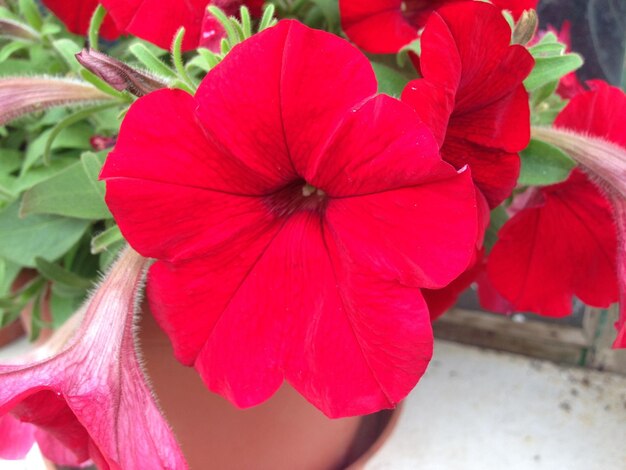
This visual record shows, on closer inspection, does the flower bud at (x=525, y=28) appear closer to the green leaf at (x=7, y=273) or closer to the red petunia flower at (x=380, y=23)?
the red petunia flower at (x=380, y=23)

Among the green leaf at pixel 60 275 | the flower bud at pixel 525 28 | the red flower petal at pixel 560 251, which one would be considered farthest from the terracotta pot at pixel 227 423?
the flower bud at pixel 525 28

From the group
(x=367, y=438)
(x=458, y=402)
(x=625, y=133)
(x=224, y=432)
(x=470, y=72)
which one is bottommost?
(x=458, y=402)

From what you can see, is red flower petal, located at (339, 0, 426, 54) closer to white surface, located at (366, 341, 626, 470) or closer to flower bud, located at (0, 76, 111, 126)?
flower bud, located at (0, 76, 111, 126)

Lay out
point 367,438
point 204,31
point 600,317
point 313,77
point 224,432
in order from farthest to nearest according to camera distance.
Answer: point 600,317 < point 367,438 < point 224,432 < point 204,31 < point 313,77

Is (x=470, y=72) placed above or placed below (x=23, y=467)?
above

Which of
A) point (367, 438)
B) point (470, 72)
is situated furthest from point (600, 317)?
point (470, 72)

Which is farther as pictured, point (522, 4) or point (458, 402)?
point (458, 402)

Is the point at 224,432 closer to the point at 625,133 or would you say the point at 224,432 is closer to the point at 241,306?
the point at 241,306
